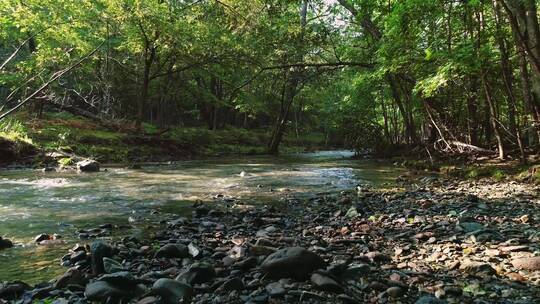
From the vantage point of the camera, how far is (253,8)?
607 inches

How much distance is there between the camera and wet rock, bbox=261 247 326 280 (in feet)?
13.9

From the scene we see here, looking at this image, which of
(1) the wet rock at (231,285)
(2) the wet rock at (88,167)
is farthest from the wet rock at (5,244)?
(2) the wet rock at (88,167)

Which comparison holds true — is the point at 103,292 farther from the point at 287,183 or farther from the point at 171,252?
the point at 287,183

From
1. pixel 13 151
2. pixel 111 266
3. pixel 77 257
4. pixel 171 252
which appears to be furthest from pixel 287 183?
pixel 13 151

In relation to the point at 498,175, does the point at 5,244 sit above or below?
below

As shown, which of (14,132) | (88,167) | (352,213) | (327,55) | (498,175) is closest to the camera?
(352,213)

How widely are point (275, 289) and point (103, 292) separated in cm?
149

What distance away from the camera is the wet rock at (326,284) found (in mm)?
3879

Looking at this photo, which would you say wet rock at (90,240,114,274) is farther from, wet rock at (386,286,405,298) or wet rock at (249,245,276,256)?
wet rock at (386,286,405,298)

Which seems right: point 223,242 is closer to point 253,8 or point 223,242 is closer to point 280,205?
point 280,205

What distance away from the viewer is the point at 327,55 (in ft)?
78.3

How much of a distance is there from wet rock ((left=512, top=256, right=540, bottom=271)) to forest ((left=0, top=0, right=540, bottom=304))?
44mm

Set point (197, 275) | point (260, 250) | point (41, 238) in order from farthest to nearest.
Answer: point (41, 238), point (260, 250), point (197, 275)

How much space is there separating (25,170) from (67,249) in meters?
12.4
